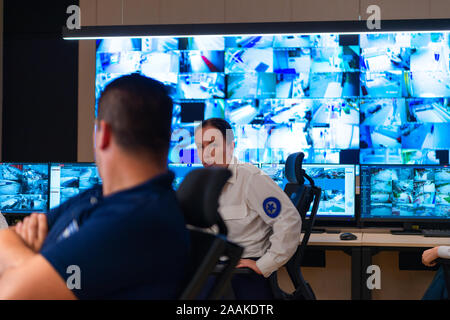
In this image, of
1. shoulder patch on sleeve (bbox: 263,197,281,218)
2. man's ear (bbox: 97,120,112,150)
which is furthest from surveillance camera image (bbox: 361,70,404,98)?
man's ear (bbox: 97,120,112,150)

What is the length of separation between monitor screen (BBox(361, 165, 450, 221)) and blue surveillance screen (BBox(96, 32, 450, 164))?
71 centimetres

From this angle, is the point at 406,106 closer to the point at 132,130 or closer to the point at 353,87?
the point at 353,87

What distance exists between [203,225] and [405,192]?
269 centimetres

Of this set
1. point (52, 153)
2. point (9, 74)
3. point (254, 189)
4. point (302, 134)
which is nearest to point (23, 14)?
point (9, 74)

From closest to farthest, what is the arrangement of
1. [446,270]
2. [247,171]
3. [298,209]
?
[446,270] → [247,171] → [298,209]

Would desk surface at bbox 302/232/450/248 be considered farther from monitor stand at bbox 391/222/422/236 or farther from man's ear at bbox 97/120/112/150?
man's ear at bbox 97/120/112/150

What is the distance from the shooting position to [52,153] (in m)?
4.59

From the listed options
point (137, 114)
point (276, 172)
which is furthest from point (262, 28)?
point (137, 114)

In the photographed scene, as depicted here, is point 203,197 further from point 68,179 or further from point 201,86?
point 201,86

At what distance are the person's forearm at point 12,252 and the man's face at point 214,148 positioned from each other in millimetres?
1454

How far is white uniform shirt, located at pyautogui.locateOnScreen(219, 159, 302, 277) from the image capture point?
7.56 feet

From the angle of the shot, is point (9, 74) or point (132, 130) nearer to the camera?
point (132, 130)

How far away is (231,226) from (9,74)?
10.5 feet

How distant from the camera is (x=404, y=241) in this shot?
308 cm
